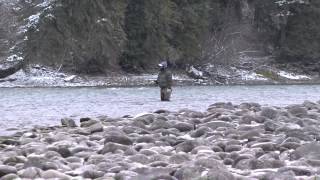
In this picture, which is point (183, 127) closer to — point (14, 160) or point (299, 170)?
point (14, 160)

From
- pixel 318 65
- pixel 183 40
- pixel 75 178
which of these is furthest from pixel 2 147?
pixel 318 65

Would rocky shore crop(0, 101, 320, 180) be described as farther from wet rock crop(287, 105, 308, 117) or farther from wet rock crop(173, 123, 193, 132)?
wet rock crop(287, 105, 308, 117)

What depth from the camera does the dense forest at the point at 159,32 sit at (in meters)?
44.7

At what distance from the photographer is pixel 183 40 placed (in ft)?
169

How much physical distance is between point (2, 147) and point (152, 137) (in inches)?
97.4

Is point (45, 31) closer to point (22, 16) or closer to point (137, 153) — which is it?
point (22, 16)

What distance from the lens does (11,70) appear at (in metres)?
44.5

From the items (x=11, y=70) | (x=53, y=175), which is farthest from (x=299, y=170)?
(x=11, y=70)

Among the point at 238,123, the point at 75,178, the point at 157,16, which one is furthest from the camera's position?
the point at 157,16

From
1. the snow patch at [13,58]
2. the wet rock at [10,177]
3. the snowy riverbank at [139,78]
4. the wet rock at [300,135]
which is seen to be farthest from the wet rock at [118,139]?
the snow patch at [13,58]

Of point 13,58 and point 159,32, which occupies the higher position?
point 159,32

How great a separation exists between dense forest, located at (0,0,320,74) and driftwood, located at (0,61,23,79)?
2.56 ft

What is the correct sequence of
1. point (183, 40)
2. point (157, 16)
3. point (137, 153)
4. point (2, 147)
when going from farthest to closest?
point (183, 40) → point (157, 16) → point (2, 147) → point (137, 153)

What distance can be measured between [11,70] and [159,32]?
435 inches
